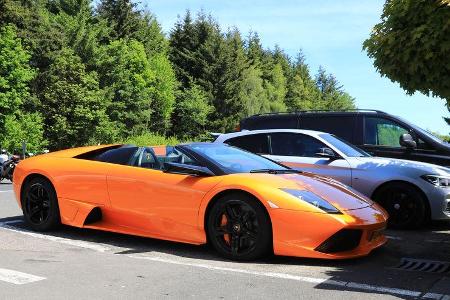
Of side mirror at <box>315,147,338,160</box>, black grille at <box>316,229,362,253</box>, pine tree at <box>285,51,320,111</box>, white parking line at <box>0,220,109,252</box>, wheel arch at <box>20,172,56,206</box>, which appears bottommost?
white parking line at <box>0,220,109,252</box>

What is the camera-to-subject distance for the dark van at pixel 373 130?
898cm

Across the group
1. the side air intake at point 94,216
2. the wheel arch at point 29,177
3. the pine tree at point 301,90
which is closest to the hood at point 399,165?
the side air intake at point 94,216

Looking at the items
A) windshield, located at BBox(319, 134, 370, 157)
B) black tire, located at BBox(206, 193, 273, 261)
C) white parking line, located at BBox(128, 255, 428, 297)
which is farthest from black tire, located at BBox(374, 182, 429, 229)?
white parking line, located at BBox(128, 255, 428, 297)

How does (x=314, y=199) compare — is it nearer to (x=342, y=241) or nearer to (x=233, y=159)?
(x=342, y=241)

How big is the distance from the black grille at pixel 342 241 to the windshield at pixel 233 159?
1272 mm

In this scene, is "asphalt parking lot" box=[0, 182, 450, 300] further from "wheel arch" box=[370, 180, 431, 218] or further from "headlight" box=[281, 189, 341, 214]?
"wheel arch" box=[370, 180, 431, 218]

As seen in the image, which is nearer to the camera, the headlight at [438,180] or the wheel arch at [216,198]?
the wheel arch at [216,198]

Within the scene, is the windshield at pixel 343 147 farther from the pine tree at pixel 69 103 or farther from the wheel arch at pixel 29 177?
the pine tree at pixel 69 103

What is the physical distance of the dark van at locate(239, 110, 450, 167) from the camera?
8984 mm

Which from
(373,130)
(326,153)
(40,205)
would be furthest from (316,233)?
(373,130)

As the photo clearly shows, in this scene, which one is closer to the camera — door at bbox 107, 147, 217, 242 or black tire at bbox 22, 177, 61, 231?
door at bbox 107, 147, 217, 242

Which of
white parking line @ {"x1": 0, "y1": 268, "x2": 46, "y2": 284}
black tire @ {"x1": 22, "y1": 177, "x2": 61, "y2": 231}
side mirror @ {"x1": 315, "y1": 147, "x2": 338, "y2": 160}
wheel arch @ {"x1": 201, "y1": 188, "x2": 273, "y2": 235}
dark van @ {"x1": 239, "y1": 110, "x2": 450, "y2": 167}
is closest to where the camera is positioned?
white parking line @ {"x1": 0, "y1": 268, "x2": 46, "y2": 284}

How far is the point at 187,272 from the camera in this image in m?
5.09

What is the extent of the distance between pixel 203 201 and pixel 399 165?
3.50 m
